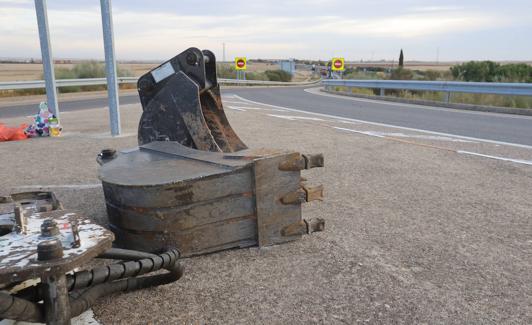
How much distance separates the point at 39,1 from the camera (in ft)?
27.5

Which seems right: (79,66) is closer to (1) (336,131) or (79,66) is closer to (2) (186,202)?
(1) (336,131)

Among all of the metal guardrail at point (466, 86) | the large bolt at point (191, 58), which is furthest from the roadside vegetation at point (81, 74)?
the large bolt at point (191, 58)

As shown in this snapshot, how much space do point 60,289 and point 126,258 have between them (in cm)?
56

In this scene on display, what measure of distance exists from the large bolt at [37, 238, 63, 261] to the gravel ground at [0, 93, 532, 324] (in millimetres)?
694

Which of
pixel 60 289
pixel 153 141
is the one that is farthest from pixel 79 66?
pixel 60 289

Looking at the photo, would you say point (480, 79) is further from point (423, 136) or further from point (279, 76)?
point (279, 76)

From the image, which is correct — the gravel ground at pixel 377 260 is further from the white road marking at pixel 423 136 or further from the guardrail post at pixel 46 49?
the guardrail post at pixel 46 49

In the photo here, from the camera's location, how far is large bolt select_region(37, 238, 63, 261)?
1.73 metres

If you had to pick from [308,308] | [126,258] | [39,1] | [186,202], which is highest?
[39,1]

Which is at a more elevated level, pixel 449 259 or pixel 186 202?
pixel 186 202

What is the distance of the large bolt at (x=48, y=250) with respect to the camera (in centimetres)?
173

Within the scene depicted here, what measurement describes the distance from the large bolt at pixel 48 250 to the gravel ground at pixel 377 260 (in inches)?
27.3

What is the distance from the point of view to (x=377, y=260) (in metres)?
2.97

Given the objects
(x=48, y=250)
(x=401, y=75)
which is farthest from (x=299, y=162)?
(x=401, y=75)
